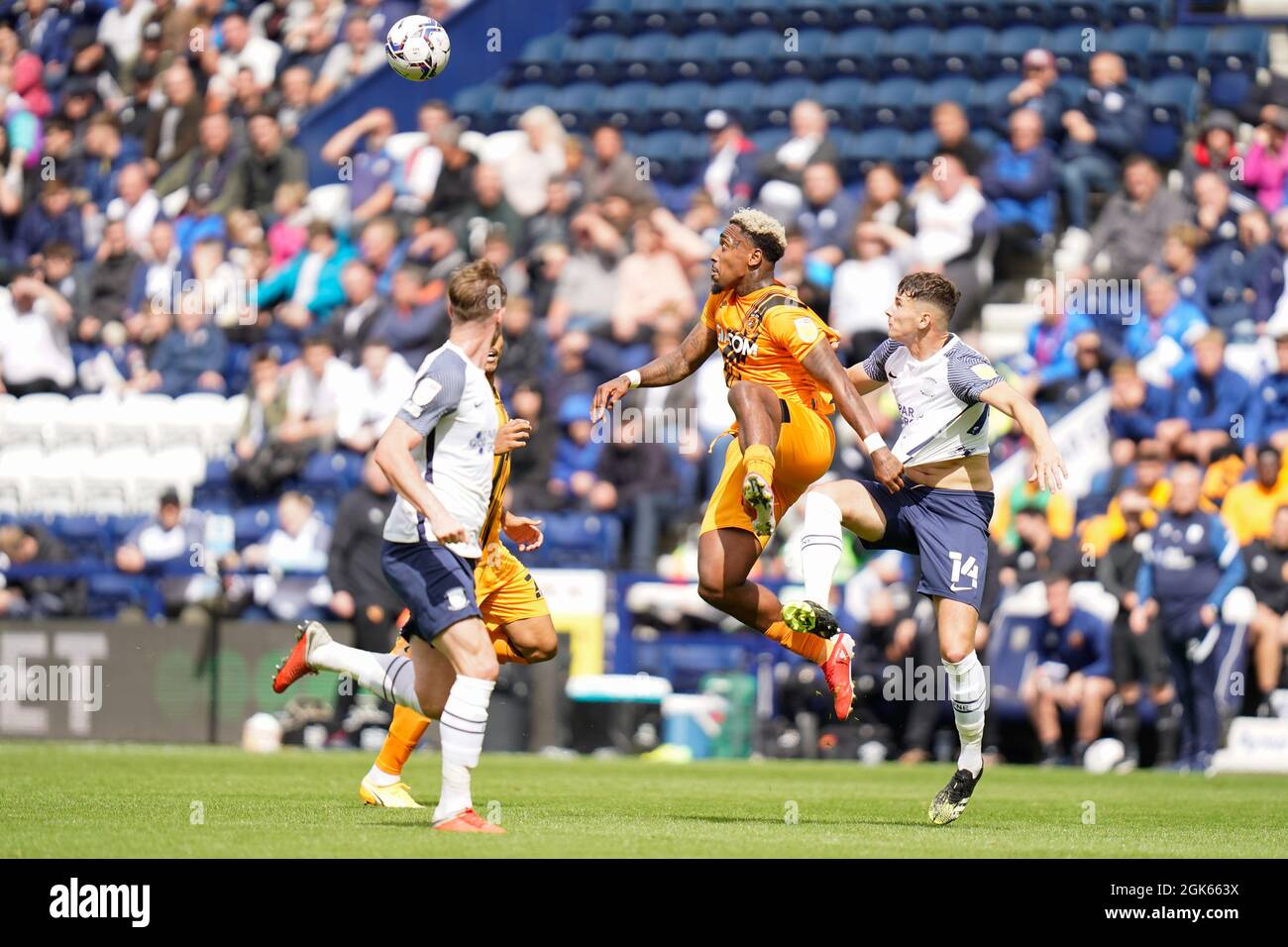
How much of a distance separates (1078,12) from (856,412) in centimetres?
1327

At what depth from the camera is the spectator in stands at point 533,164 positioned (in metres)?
20.7

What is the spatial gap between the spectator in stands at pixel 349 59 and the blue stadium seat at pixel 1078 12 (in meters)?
7.57

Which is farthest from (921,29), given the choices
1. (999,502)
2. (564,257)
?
(999,502)

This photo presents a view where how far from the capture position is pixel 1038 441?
949 centimetres

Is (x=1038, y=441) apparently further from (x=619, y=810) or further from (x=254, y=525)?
(x=254, y=525)

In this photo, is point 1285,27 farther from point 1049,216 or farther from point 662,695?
point 662,695

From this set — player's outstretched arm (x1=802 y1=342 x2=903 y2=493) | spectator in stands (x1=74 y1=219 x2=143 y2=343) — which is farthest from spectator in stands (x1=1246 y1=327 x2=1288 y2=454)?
spectator in stands (x1=74 y1=219 x2=143 y2=343)

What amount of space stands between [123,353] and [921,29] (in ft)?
30.0

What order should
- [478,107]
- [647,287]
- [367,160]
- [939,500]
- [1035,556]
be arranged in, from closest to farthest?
[939,500] < [1035,556] < [647,287] < [367,160] < [478,107]

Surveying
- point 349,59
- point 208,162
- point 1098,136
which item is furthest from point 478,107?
point 1098,136

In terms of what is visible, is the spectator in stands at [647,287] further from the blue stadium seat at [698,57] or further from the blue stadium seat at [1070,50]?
→ the blue stadium seat at [1070,50]

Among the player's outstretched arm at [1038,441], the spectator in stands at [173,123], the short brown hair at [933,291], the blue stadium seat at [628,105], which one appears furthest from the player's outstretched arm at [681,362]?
the spectator in stands at [173,123]

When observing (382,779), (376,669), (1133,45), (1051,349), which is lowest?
(382,779)

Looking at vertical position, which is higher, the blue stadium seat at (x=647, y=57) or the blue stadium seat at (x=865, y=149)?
the blue stadium seat at (x=647, y=57)
